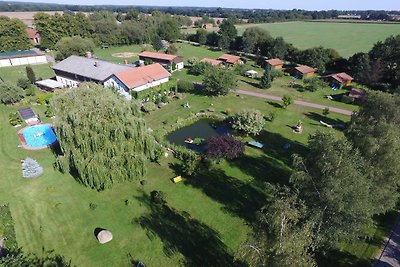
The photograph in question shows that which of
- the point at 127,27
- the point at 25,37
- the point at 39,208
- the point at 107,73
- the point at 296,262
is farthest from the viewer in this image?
the point at 127,27

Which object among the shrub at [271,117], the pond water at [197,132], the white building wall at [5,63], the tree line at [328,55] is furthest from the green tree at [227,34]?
the white building wall at [5,63]

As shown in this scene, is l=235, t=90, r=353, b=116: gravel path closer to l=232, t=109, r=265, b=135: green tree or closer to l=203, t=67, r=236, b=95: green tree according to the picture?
l=203, t=67, r=236, b=95: green tree

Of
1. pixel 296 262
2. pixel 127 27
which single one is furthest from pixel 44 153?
pixel 127 27

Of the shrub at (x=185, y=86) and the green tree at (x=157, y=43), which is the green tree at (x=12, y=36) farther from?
the shrub at (x=185, y=86)

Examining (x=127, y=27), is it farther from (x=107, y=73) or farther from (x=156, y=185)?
(x=156, y=185)

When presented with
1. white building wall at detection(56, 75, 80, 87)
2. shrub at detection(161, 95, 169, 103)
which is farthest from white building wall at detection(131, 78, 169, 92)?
white building wall at detection(56, 75, 80, 87)

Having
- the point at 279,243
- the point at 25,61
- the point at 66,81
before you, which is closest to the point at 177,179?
the point at 279,243
